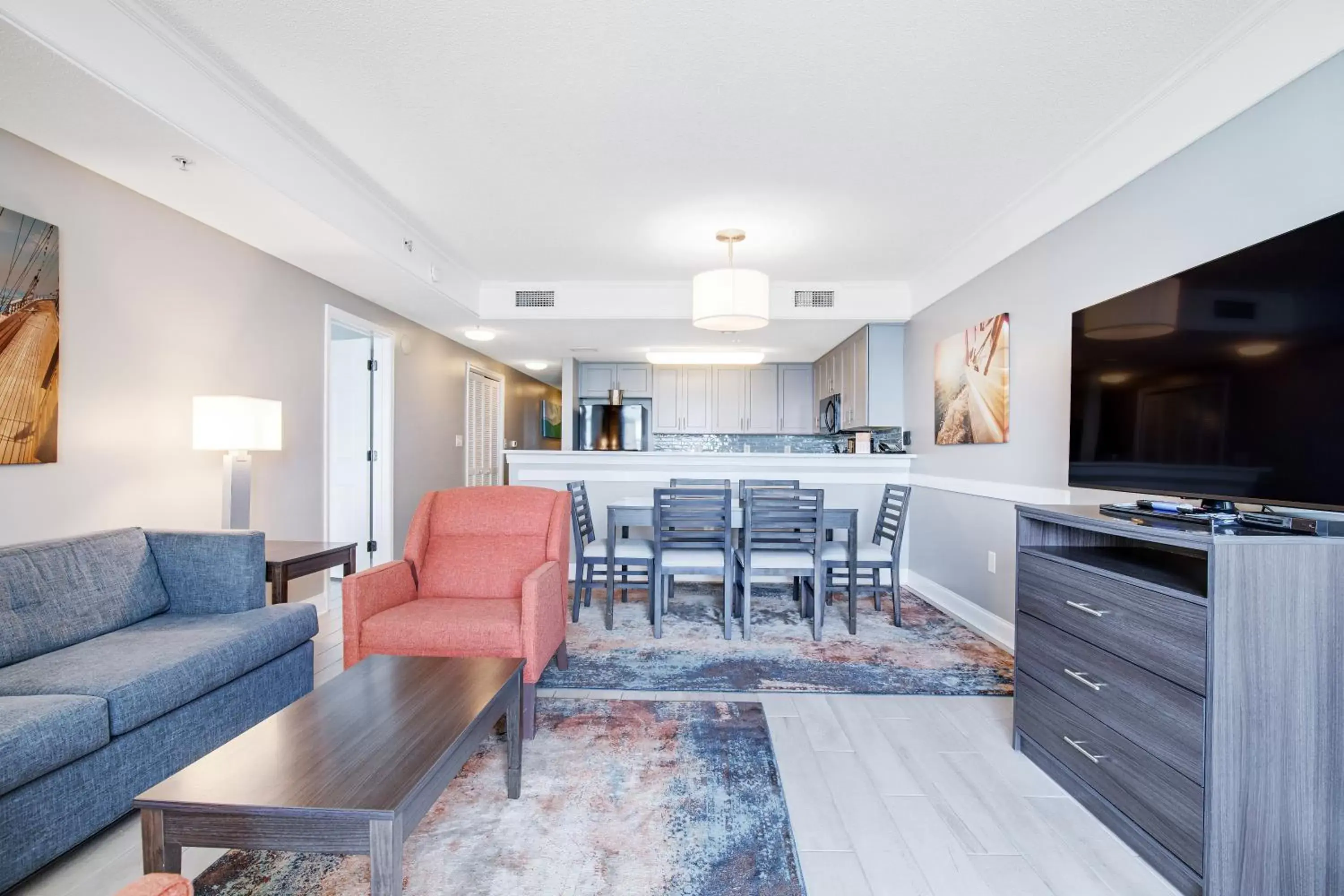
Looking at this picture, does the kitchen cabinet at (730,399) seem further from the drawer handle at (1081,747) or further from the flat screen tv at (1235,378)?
the drawer handle at (1081,747)

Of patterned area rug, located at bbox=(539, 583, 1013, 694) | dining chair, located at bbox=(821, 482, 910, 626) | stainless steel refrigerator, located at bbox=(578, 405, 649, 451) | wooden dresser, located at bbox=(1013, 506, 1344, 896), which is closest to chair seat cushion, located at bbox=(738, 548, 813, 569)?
dining chair, located at bbox=(821, 482, 910, 626)

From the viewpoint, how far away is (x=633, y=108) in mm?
2379

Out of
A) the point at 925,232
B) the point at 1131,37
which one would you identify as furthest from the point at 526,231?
the point at 1131,37

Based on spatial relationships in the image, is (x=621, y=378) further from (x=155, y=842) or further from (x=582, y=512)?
(x=155, y=842)

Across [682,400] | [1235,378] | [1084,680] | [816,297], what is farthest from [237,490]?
[682,400]

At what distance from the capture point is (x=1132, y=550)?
81.7 inches

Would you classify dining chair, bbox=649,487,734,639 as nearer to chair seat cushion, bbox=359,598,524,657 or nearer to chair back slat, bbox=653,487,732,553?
chair back slat, bbox=653,487,732,553

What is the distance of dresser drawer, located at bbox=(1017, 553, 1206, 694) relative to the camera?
1.48m

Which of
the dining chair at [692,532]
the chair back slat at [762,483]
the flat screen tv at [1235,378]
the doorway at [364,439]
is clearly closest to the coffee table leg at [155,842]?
the dining chair at [692,532]

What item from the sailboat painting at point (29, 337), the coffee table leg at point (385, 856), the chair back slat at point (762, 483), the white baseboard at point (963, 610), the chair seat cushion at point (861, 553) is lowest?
the white baseboard at point (963, 610)

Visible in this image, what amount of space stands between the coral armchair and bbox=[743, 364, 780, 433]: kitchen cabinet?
15.3 feet

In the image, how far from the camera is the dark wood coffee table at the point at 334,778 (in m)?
1.12

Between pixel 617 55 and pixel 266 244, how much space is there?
7.70 ft

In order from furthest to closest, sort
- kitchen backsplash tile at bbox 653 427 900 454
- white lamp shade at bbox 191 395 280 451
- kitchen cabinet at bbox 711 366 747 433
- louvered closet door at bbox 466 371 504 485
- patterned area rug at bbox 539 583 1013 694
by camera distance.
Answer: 1. kitchen backsplash tile at bbox 653 427 900 454
2. kitchen cabinet at bbox 711 366 747 433
3. louvered closet door at bbox 466 371 504 485
4. patterned area rug at bbox 539 583 1013 694
5. white lamp shade at bbox 191 395 280 451
